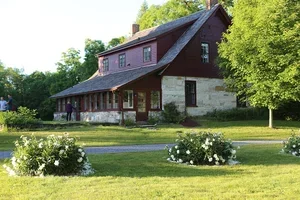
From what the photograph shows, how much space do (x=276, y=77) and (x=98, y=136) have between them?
1127 centimetres

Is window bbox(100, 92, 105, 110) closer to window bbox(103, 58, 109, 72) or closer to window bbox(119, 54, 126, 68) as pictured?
window bbox(119, 54, 126, 68)

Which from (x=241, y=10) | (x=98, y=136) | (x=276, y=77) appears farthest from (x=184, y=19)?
(x=98, y=136)

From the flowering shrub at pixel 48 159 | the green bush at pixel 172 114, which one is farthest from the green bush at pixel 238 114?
the flowering shrub at pixel 48 159

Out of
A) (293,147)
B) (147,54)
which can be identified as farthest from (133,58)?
(293,147)

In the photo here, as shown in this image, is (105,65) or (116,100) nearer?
(116,100)

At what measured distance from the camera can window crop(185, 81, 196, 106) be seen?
96.1 feet

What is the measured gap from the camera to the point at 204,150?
31.8 ft

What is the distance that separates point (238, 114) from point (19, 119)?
16882mm

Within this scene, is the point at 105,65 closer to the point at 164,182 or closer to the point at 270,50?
the point at 270,50

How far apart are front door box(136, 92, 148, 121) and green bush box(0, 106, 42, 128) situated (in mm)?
7761

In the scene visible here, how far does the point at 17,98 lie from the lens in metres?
48.8

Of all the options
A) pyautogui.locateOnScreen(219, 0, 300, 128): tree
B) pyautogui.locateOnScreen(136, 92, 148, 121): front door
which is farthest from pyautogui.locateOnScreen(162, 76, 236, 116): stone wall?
pyautogui.locateOnScreen(219, 0, 300, 128): tree

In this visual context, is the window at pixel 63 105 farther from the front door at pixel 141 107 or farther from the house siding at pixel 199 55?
the house siding at pixel 199 55

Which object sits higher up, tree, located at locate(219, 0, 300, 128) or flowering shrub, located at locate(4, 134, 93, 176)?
tree, located at locate(219, 0, 300, 128)
